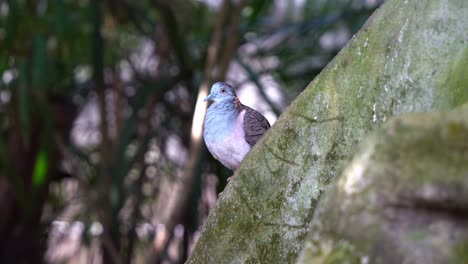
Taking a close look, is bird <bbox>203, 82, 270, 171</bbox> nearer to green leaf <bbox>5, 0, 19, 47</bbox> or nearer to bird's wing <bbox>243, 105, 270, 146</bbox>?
bird's wing <bbox>243, 105, 270, 146</bbox>

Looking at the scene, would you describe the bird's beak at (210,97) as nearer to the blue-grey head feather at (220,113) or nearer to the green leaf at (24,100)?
the blue-grey head feather at (220,113)

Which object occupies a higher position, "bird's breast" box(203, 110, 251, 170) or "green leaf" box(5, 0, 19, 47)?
"green leaf" box(5, 0, 19, 47)

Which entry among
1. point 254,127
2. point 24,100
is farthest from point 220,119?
point 24,100

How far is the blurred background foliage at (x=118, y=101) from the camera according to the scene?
4.58 metres

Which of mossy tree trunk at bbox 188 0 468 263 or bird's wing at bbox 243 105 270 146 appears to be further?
bird's wing at bbox 243 105 270 146

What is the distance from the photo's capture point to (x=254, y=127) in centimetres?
290

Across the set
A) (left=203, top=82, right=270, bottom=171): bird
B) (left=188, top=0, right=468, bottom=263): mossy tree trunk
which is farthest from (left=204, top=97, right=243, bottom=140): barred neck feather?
(left=188, top=0, right=468, bottom=263): mossy tree trunk

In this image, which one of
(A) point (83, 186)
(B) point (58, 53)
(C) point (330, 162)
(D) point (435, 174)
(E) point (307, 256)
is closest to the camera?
(D) point (435, 174)

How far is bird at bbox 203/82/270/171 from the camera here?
2.89m

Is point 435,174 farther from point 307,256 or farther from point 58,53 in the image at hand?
point 58,53

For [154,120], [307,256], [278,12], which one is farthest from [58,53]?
[307,256]

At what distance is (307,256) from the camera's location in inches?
51.6

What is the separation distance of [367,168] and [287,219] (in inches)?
29.4

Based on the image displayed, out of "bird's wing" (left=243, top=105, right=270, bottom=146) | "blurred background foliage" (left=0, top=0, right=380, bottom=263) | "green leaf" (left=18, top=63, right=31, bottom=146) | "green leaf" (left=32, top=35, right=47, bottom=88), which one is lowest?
"blurred background foliage" (left=0, top=0, right=380, bottom=263)
